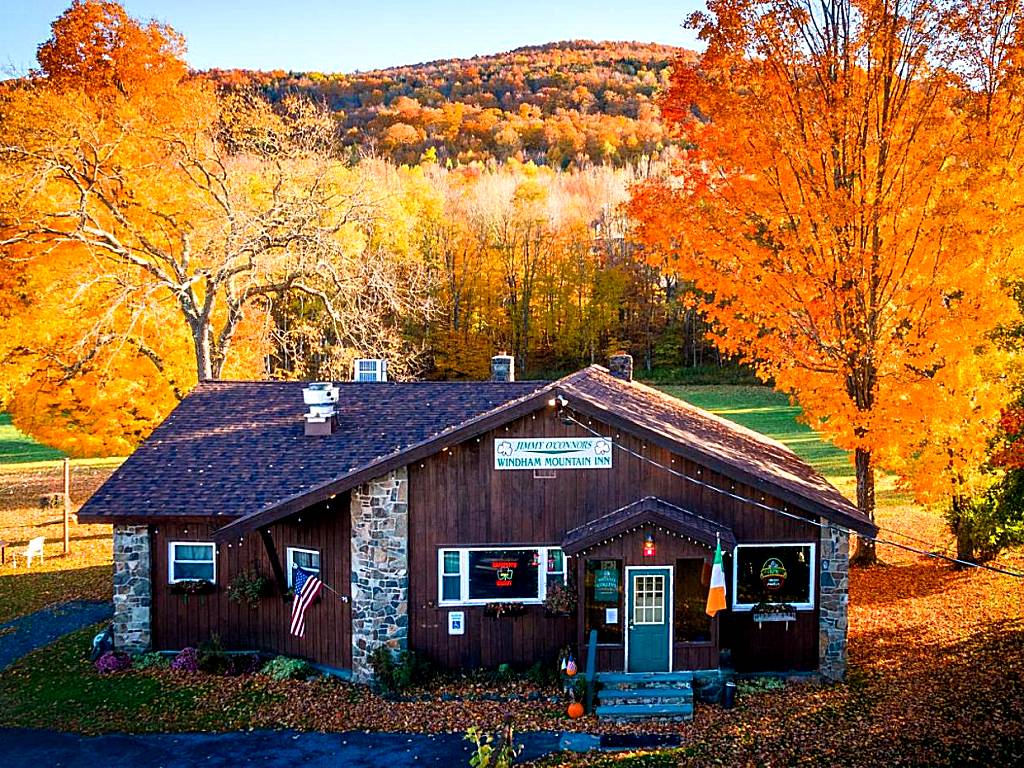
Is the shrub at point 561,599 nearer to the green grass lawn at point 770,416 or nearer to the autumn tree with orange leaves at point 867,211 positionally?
the autumn tree with orange leaves at point 867,211

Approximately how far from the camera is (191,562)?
1634cm

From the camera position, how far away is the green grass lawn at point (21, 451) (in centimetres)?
4616

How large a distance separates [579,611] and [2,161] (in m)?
18.8

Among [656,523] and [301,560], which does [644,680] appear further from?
[301,560]

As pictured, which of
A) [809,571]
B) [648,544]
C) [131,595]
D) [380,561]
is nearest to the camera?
[648,544]

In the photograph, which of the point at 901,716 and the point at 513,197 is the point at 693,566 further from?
the point at 513,197

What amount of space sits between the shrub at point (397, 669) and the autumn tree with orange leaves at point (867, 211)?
365 inches

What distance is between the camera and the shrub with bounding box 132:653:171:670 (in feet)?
51.7

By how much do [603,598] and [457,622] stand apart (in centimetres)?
254

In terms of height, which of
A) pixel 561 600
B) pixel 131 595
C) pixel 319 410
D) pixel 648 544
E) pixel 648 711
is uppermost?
pixel 319 410

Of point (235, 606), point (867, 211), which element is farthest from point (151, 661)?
point (867, 211)

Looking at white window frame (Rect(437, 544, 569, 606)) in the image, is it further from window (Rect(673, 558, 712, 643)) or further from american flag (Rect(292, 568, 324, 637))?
american flag (Rect(292, 568, 324, 637))

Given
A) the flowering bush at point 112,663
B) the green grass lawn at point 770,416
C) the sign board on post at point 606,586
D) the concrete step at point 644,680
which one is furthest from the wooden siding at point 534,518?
the green grass lawn at point 770,416

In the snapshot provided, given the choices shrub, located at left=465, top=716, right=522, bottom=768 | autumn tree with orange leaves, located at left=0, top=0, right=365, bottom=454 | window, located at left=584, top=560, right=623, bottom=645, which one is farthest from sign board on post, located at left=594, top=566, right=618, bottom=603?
autumn tree with orange leaves, located at left=0, top=0, right=365, bottom=454
